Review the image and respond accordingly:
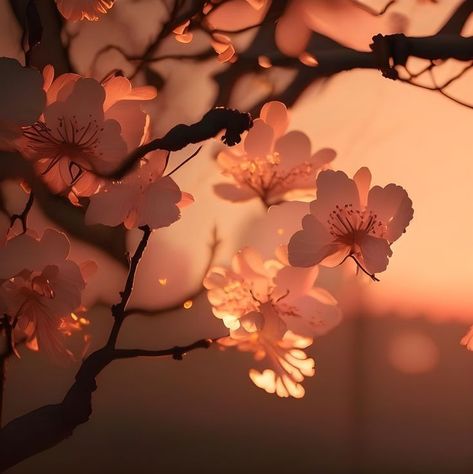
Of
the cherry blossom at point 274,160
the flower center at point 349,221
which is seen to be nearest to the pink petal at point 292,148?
the cherry blossom at point 274,160

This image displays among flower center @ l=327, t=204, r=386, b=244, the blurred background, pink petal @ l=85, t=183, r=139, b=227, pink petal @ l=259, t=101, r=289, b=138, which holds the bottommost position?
the blurred background

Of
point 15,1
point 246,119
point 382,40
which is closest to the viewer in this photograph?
point 246,119

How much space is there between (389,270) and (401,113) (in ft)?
0.59

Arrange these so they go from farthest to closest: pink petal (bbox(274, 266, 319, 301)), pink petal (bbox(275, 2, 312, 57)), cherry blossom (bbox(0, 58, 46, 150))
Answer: pink petal (bbox(275, 2, 312, 57)), pink petal (bbox(274, 266, 319, 301)), cherry blossom (bbox(0, 58, 46, 150))

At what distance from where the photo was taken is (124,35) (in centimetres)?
78

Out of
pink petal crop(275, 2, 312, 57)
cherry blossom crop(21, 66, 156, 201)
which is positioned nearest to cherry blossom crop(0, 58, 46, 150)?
cherry blossom crop(21, 66, 156, 201)

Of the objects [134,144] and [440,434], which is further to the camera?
[440,434]

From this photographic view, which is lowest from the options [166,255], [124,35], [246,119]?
[166,255]

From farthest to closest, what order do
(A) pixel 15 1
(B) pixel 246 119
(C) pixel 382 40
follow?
(A) pixel 15 1 < (C) pixel 382 40 < (B) pixel 246 119

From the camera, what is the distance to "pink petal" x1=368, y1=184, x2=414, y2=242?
0.51 metres

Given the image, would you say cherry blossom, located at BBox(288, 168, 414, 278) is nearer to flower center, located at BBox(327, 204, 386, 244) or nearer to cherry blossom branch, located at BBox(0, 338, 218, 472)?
flower center, located at BBox(327, 204, 386, 244)

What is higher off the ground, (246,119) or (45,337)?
(246,119)

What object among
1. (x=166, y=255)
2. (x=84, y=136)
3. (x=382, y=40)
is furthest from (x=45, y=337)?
(x=382, y=40)

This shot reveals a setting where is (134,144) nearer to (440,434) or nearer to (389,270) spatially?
(389,270)
